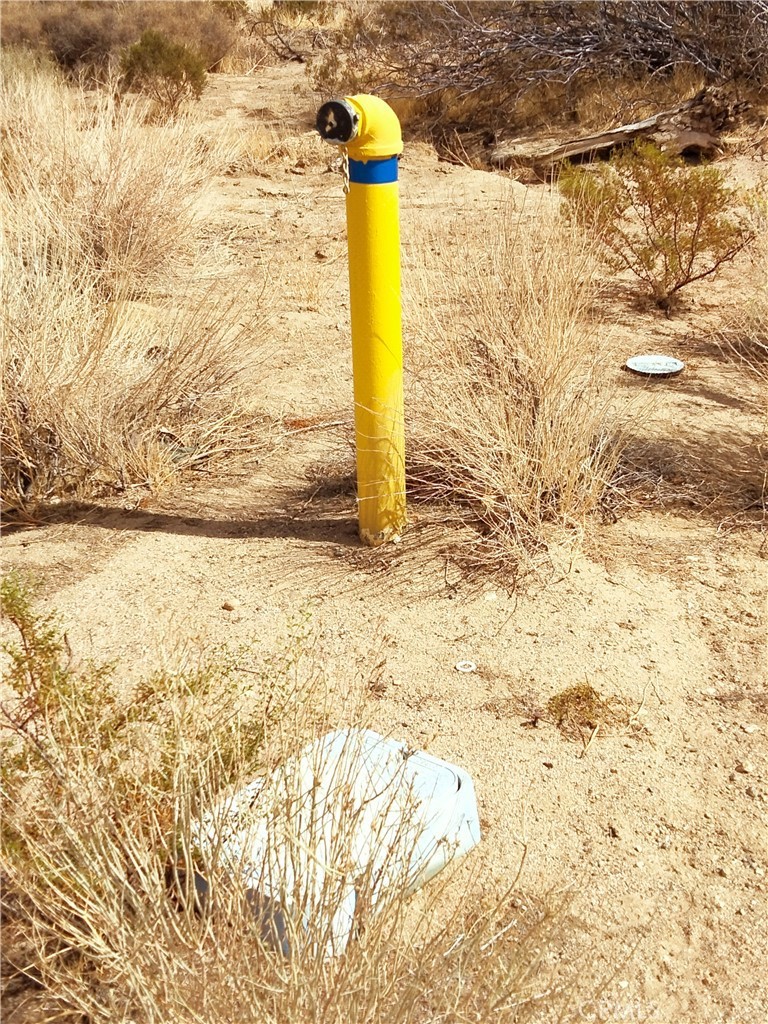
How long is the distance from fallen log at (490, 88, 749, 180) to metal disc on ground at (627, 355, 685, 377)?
473 cm

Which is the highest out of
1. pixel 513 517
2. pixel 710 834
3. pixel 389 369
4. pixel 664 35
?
pixel 664 35

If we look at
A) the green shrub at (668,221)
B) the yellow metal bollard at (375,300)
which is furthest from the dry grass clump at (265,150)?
the yellow metal bollard at (375,300)

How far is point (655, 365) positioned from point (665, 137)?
5.48 m

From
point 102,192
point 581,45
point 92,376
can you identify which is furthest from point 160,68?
point 92,376

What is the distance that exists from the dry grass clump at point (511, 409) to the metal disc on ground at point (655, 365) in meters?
0.81

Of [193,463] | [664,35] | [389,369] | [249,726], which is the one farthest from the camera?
[664,35]

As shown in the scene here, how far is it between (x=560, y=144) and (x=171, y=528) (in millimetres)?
7253

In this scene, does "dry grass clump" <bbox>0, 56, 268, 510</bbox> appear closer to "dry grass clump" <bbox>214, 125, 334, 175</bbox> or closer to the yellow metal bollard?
the yellow metal bollard

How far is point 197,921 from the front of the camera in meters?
1.76

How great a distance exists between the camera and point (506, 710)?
2.90 meters

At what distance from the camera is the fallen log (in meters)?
9.60

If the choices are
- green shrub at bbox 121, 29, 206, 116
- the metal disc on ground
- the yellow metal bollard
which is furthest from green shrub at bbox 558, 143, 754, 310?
green shrub at bbox 121, 29, 206, 116

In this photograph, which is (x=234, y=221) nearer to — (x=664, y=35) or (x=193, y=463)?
(x=193, y=463)

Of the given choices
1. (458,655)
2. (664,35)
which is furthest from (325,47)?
(458,655)
